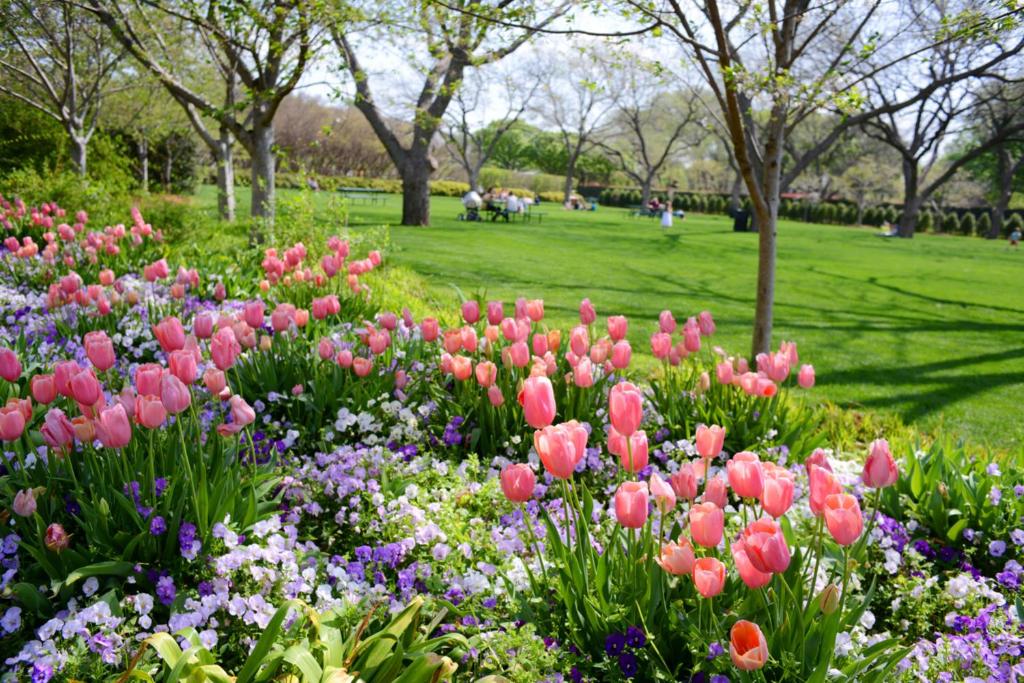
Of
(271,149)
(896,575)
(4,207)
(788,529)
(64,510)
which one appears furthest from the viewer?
(271,149)

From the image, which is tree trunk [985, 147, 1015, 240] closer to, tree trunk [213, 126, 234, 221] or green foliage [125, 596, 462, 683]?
tree trunk [213, 126, 234, 221]

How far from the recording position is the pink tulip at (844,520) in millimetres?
1596

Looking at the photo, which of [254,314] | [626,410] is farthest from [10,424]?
[626,410]

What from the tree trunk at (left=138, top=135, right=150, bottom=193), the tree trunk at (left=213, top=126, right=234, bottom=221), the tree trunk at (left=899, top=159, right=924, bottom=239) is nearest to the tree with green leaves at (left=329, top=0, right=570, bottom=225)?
the tree trunk at (left=213, top=126, right=234, bottom=221)

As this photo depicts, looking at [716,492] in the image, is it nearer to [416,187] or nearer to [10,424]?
[10,424]

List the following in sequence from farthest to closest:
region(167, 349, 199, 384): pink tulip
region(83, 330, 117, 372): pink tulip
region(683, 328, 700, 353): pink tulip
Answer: region(683, 328, 700, 353): pink tulip → region(83, 330, 117, 372): pink tulip → region(167, 349, 199, 384): pink tulip

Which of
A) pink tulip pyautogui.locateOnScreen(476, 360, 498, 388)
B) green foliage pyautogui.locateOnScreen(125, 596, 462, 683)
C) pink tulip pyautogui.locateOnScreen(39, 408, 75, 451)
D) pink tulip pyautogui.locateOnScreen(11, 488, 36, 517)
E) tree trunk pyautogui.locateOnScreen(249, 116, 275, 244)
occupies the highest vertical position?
tree trunk pyautogui.locateOnScreen(249, 116, 275, 244)

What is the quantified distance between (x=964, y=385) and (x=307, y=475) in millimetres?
6881

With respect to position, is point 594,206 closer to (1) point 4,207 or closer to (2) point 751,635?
(1) point 4,207

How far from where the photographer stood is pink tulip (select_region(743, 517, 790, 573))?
153 cm

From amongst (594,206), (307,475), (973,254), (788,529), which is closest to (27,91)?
(307,475)

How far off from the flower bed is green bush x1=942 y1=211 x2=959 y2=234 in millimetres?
43021

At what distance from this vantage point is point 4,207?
346 inches

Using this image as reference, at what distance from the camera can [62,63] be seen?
16.1m
